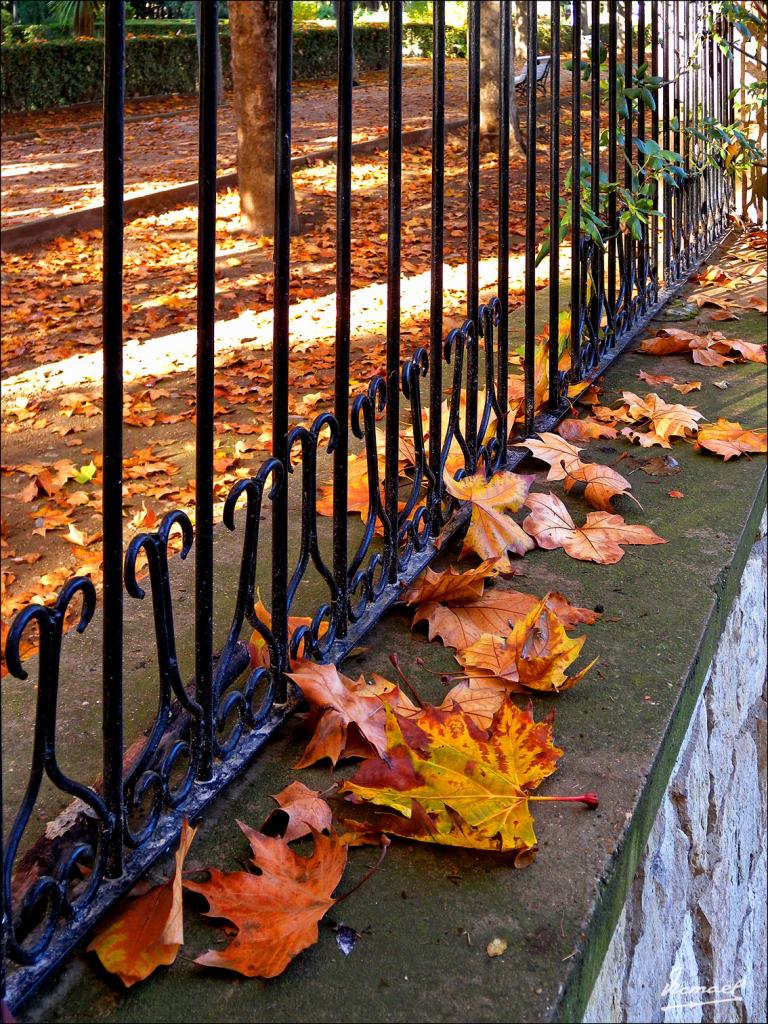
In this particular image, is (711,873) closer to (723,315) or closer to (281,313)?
(281,313)

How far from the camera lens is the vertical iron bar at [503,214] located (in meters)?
2.13

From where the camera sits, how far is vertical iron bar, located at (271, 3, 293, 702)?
1.45 metres

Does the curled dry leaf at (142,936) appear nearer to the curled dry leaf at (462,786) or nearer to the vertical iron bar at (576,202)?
the curled dry leaf at (462,786)

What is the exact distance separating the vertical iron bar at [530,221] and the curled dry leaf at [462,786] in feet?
4.54

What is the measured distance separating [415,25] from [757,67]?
26.9m

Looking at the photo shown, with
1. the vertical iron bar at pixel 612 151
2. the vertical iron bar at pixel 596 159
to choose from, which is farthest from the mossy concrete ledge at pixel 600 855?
the vertical iron bar at pixel 612 151

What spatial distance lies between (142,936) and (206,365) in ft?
2.32

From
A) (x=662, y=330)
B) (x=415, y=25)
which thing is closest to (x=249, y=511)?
(x=662, y=330)

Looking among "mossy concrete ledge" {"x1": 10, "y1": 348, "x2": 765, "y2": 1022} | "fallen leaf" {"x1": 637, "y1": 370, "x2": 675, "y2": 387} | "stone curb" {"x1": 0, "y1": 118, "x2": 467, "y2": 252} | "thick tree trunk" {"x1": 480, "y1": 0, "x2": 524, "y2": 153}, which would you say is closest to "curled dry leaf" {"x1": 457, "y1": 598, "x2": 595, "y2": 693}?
"mossy concrete ledge" {"x1": 10, "y1": 348, "x2": 765, "y2": 1022}

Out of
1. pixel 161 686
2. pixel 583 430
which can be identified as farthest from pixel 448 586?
pixel 583 430

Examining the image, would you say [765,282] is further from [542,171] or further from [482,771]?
[542,171]

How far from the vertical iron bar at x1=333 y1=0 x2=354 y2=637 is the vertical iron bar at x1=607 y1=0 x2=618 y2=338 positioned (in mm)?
1657

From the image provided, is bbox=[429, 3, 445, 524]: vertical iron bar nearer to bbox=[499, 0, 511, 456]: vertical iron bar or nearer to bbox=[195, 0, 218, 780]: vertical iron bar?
bbox=[499, 0, 511, 456]: vertical iron bar

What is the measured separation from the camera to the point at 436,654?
1915 mm
